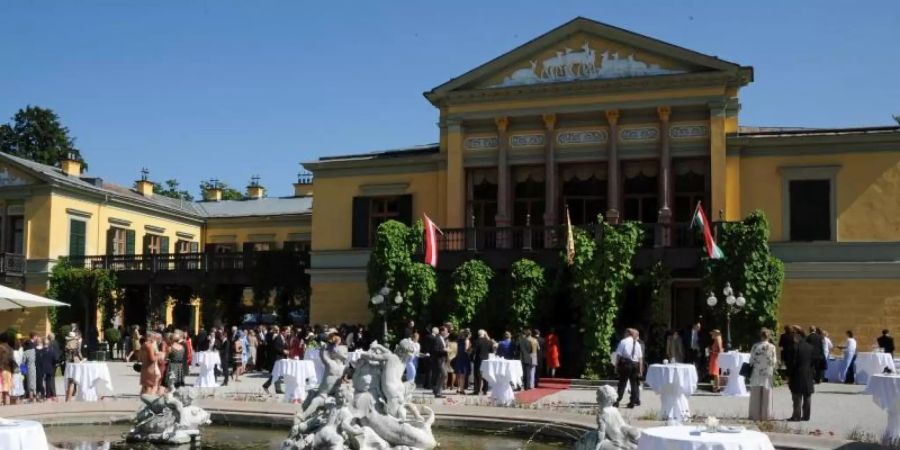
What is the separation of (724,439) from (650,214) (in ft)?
74.9

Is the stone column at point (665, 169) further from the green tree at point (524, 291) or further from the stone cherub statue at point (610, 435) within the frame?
the stone cherub statue at point (610, 435)

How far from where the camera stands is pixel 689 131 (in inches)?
1126

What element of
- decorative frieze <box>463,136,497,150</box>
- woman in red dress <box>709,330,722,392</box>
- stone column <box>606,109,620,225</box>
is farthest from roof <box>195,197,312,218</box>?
woman in red dress <box>709,330,722,392</box>

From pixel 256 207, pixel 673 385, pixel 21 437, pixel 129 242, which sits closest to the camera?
pixel 21 437

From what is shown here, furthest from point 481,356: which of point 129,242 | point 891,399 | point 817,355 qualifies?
point 129,242

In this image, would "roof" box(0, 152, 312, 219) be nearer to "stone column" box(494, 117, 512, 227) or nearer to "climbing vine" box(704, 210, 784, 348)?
"stone column" box(494, 117, 512, 227)

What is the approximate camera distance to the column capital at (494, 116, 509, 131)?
99.1 ft

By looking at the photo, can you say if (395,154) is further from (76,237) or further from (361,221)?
(76,237)

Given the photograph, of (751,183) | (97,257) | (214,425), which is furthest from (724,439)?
(97,257)

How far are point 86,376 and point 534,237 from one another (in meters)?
14.7

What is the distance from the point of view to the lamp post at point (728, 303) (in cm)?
2380

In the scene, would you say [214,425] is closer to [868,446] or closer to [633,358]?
[633,358]

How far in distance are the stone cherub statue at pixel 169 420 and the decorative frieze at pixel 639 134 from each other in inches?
752

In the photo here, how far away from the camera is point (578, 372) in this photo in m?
25.5
